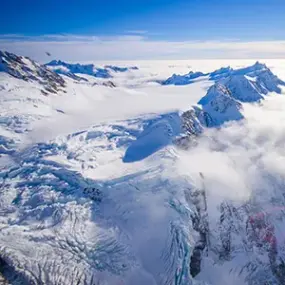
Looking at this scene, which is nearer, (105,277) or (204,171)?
(105,277)

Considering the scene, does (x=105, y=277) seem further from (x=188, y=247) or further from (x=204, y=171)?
(x=204, y=171)

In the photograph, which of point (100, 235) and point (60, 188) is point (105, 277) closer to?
point (100, 235)

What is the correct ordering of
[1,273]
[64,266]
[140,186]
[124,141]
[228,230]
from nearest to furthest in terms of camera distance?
[1,273] < [64,266] < [140,186] < [228,230] < [124,141]

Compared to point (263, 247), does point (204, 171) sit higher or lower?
higher

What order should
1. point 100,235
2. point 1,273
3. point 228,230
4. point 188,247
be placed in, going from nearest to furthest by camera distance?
1. point 1,273
2. point 100,235
3. point 188,247
4. point 228,230

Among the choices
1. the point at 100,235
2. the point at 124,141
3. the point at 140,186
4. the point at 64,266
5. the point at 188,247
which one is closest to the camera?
the point at 64,266

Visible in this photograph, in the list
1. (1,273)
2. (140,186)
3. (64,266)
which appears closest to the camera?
(1,273)

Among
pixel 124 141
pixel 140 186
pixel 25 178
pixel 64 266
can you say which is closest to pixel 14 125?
pixel 25 178

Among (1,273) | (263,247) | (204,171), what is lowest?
(263,247)

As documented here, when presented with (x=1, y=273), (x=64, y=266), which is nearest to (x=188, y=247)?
(x=64, y=266)
